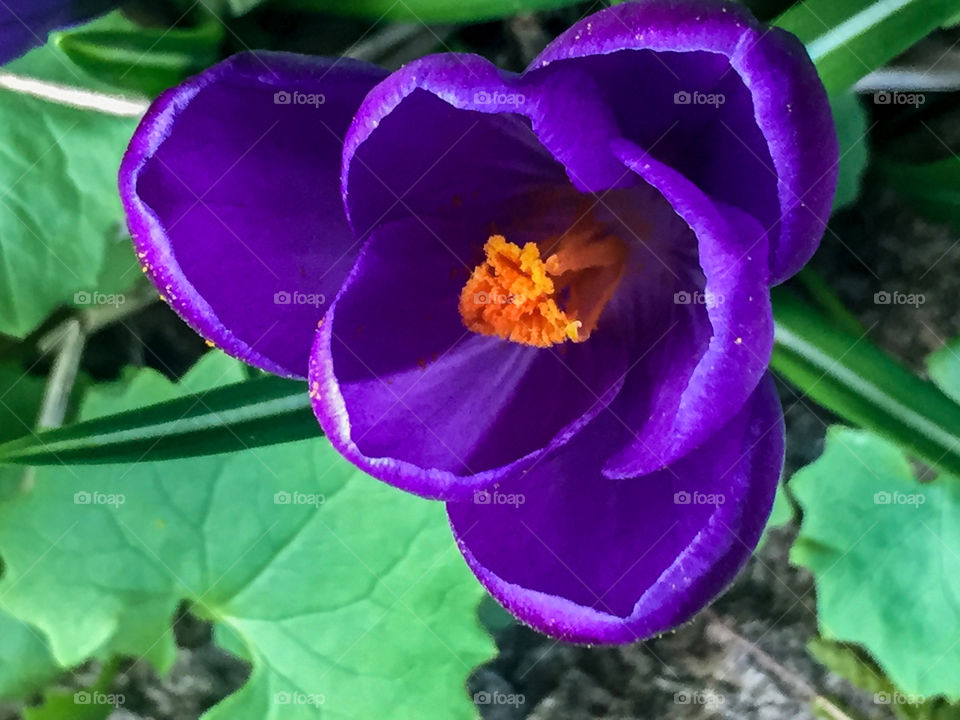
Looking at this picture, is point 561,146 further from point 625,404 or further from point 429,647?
point 429,647

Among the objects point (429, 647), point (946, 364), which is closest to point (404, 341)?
point (429, 647)

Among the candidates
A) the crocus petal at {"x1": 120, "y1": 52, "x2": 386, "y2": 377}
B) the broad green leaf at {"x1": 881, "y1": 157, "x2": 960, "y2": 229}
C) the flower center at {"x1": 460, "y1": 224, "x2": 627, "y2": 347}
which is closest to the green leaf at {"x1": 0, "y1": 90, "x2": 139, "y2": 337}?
the crocus petal at {"x1": 120, "y1": 52, "x2": 386, "y2": 377}

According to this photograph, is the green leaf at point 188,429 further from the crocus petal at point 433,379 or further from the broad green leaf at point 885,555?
the broad green leaf at point 885,555

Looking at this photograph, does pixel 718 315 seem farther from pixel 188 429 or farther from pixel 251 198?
pixel 188 429

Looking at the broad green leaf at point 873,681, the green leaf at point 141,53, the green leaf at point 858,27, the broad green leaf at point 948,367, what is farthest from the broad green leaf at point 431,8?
the broad green leaf at point 873,681

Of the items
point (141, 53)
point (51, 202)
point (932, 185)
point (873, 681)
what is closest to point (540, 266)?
point (141, 53)
